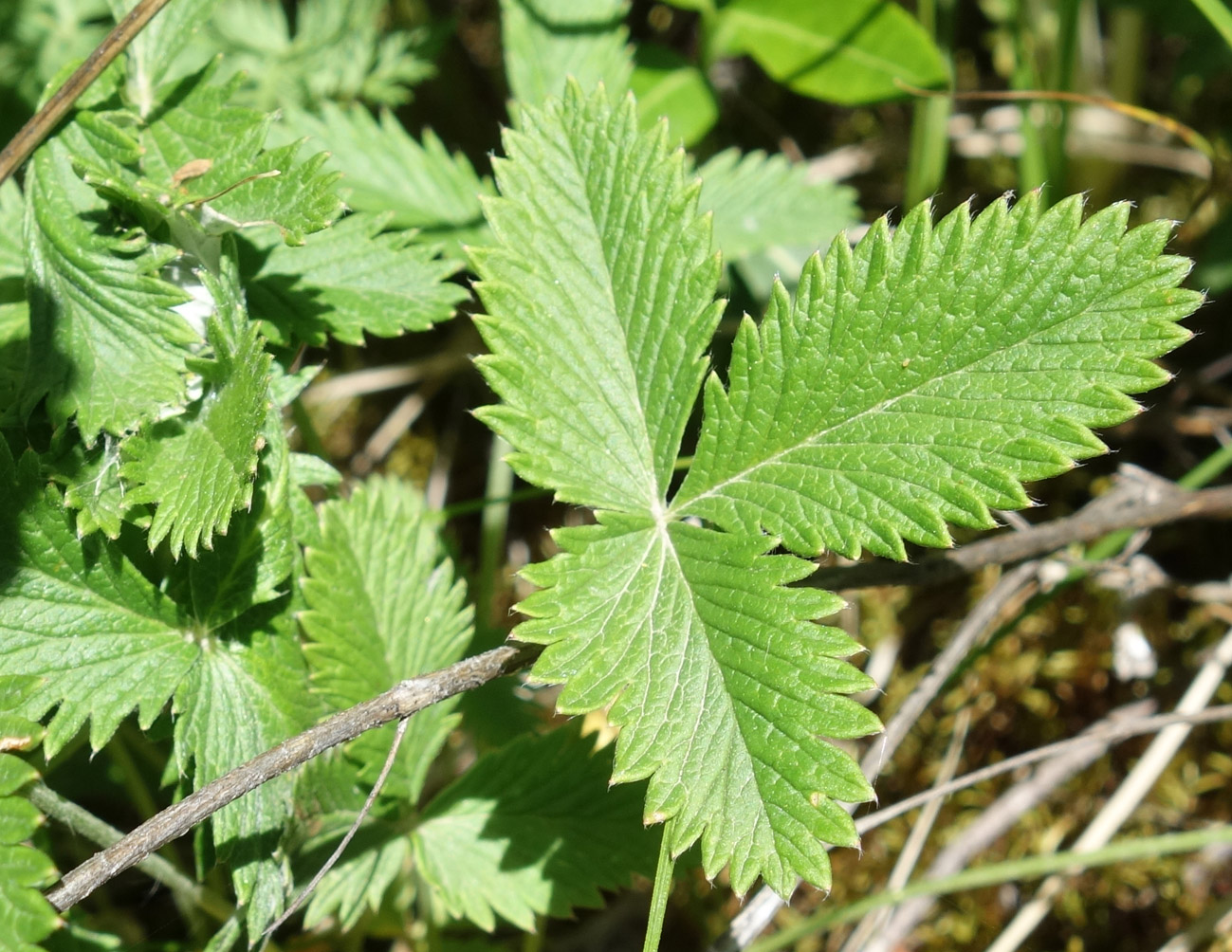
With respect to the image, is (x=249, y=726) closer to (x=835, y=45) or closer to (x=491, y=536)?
(x=491, y=536)

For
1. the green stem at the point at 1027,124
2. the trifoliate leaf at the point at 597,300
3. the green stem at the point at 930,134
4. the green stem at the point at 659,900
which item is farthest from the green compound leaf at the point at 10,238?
the green stem at the point at 1027,124

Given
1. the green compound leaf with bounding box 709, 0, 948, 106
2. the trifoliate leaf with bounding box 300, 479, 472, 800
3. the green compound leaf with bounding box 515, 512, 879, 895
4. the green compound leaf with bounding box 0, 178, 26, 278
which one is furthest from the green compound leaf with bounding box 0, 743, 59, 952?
the green compound leaf with bounding box 709, 0, 948, 106

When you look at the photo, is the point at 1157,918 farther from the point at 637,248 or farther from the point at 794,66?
the point at 794,66

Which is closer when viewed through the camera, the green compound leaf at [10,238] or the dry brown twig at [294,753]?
the dry brown twig at [294,753]

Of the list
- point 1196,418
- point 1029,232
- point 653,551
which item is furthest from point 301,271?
point 1196,418

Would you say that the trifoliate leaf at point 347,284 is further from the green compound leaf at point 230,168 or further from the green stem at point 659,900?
the green stem at point 659,900

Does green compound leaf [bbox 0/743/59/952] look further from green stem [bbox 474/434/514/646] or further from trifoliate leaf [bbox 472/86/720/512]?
green stem [bbox 474/434/514/646]
